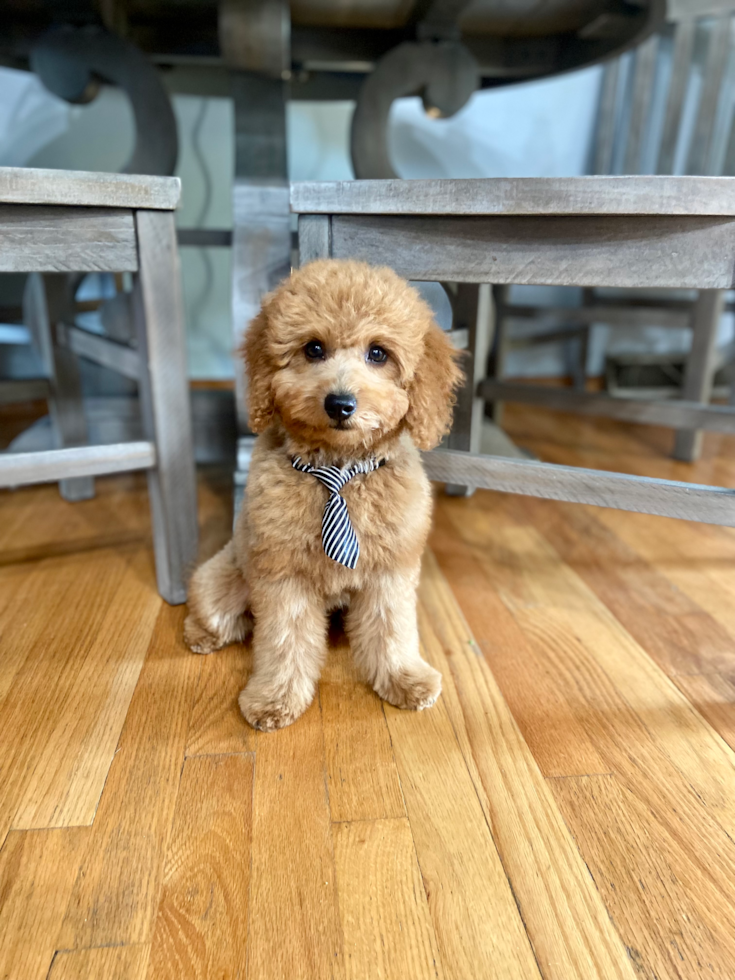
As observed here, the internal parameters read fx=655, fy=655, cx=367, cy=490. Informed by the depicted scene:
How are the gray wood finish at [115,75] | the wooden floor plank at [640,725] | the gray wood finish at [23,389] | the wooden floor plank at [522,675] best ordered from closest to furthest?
the wooden floor plank at [640,725] < the wooden floor plank at [522,675] < the gray wood finish at [115,75] < the gray wood finish at [23,389]

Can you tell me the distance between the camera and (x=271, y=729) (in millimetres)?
921

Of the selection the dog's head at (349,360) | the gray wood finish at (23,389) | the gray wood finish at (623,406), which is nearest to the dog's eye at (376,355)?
the dog's head at (349,360)

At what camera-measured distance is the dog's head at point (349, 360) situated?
0.82 meters

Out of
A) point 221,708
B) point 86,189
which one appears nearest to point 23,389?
point 86,189

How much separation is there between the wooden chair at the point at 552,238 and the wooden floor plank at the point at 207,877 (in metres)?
0.64

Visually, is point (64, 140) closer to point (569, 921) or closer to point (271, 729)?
point (271, 729)

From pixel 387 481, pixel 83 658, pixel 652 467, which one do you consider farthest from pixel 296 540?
pixel 652 467

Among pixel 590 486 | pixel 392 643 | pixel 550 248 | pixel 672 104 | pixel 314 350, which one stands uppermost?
pixel 672 104

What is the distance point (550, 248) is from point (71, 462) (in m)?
0.83

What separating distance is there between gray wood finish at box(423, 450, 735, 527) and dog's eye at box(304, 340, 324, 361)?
1.18ft

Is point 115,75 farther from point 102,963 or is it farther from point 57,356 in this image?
point 102,963

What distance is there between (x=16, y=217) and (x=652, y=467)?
1.78 m

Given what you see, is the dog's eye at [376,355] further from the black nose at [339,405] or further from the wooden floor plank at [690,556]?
the wooden floor plank at [690,556]

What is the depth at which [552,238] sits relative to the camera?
37.3 inches
